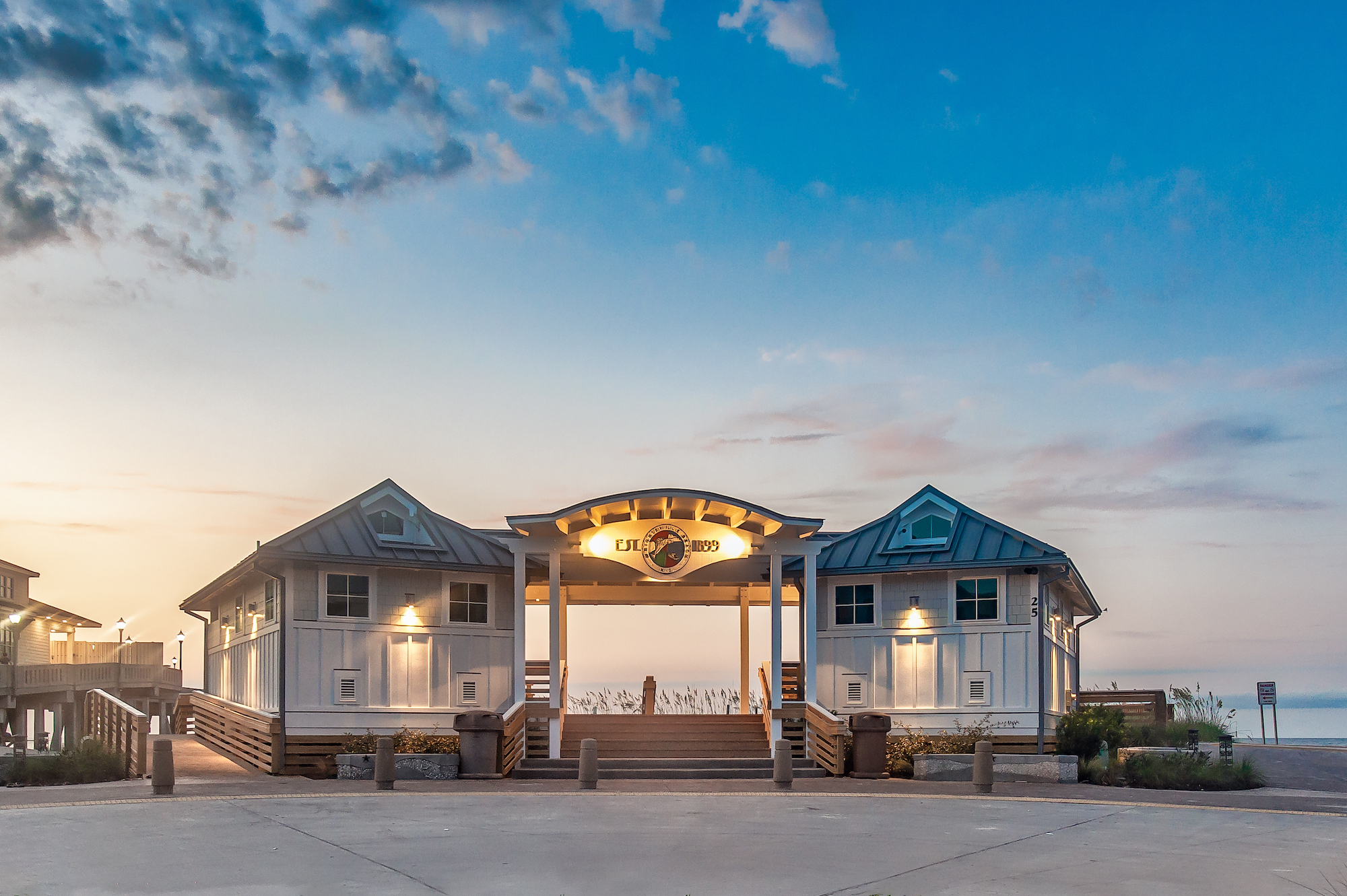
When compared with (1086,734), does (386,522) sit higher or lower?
higher

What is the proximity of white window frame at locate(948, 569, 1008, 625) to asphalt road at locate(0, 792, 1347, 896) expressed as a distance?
25.9 ft

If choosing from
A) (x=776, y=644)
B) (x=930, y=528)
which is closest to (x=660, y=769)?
(x=776, y=644)

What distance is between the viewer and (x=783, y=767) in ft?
71.4

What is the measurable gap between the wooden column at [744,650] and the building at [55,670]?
2099cm

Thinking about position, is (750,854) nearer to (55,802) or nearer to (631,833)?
(631,833)

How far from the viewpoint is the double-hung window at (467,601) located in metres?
27.5

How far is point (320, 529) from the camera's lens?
25.8m

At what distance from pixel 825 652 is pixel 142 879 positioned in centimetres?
1898

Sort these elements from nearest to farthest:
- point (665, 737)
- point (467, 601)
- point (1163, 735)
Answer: point (665, 737) → point (467, 601) → point (1163, 735)

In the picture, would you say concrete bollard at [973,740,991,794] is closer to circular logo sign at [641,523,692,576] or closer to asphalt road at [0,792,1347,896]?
asphalt road at [0,792,1347,896]

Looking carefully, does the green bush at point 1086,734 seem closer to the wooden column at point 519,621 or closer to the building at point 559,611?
the building at point 559,611

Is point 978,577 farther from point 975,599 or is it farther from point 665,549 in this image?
point 665,549

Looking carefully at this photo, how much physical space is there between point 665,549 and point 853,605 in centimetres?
510

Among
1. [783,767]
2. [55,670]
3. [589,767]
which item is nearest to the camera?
[589,767]
